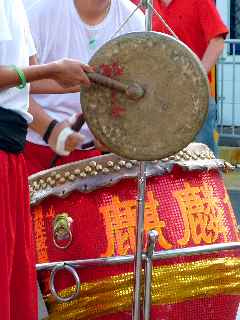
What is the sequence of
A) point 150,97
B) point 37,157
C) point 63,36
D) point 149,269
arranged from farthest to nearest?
point 37,157 → point 63,36 → point 149,269 → point 150,97

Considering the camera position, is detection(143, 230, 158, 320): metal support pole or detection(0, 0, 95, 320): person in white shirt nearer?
detection(0, 0, 95, 320): person in white shirt

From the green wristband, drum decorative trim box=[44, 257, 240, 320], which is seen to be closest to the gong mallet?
the green wristband

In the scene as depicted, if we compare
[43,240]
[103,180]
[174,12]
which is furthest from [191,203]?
[174,12]

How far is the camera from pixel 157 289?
302 centimetres

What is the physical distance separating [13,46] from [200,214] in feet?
2.81

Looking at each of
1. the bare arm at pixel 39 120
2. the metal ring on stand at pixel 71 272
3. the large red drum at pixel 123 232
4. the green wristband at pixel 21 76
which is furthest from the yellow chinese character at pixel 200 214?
the green wristband at pixel 21 76

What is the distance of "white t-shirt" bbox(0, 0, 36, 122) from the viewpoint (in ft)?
8.64

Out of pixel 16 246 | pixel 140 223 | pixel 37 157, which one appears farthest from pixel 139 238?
pixel 37 157

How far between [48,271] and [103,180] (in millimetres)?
354

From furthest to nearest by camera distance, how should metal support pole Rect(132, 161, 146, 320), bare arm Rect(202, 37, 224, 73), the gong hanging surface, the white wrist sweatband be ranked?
bare arm Rect(202, 37, 224, 73)
the white wrist sweatband
metal support pole Rect(132, 161, 146, 320)
the gong hanging surface

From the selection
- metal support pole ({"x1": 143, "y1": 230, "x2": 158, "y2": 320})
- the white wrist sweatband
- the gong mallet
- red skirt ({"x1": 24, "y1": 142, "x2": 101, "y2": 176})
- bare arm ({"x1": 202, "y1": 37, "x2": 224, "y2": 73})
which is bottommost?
metal support pole ({"x1": 143, "y1": 230, "x2": 158, "y2": 320})

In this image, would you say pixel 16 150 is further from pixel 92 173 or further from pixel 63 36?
pixel 63 36

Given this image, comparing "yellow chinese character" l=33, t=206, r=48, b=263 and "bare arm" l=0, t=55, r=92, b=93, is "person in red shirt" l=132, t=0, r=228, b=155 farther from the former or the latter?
"bare arm" l=0, t=55, r=92, b=93

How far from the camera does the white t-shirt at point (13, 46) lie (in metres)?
2.63
